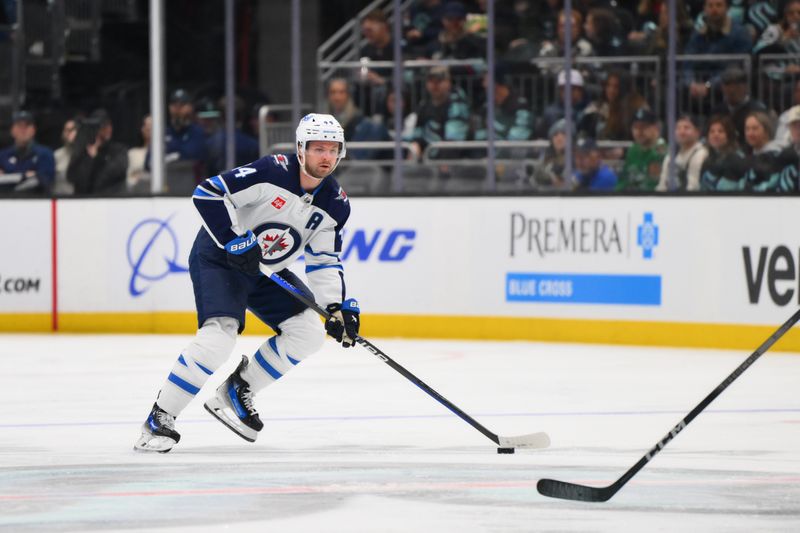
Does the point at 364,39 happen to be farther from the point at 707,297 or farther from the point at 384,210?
the point at 707,297

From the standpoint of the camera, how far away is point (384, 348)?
9.32 meters

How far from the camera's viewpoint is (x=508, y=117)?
34.9ft

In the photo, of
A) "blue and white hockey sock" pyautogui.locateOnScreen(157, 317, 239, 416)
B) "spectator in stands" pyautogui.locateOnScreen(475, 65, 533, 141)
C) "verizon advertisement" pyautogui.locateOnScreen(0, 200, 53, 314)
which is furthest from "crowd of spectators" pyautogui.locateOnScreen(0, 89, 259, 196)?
"blue and white hockey sock" pyautogui.locateOnScreen(157, 317, 239, 416)

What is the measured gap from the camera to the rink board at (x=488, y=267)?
Result: 910cm

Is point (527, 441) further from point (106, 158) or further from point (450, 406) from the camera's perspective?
point (106, 158)

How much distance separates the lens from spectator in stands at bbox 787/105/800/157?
909 centimetres

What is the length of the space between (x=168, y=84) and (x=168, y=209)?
477cm

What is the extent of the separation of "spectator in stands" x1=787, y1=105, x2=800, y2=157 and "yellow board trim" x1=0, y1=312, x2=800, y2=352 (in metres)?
1.10

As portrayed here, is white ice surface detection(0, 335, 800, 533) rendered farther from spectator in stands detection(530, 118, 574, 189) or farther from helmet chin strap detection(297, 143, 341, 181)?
spectator in stands detection(530, 118, 574, 189)

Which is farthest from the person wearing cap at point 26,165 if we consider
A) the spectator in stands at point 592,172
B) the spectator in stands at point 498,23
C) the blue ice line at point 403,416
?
the blue ice line at point 403,416

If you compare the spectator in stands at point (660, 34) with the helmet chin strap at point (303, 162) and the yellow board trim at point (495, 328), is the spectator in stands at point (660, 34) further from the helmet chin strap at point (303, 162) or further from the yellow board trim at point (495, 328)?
the helmet chin strap at point (303, 162)

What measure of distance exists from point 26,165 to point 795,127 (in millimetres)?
5437

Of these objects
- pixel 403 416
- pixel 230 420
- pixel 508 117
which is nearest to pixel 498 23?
pixel 508 117

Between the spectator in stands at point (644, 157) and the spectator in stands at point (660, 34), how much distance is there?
0.61 m
